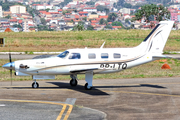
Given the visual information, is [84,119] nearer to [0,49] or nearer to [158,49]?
[158,49]

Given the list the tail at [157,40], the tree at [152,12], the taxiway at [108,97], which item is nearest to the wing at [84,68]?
the taxiway at [108,97]

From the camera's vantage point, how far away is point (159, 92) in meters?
21.2

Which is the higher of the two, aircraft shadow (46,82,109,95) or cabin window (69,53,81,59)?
cabin window (69,53,81,59)

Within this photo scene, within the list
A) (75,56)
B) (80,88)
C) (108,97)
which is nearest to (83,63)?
(75,56)

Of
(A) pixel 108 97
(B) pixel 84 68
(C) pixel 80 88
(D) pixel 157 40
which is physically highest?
(D) pixel 157 40

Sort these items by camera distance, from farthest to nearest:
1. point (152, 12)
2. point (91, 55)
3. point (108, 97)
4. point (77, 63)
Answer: point (152, 12), point (91, 55), point (77, 63), point (108, 97)

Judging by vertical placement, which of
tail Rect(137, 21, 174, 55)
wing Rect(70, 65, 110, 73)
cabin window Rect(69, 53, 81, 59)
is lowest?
wing Rect(70, 65, 110, 73)

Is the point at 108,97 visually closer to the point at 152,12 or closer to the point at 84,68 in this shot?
the point at 84,68

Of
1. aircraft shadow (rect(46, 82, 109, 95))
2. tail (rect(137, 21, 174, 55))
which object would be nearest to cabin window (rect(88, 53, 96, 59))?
aircraft shadow (rect(46, 82, 109, 95))

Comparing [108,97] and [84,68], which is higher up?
[84,68]

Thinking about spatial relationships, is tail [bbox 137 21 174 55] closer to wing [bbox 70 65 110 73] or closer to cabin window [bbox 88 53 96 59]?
cabin window [bbox 88 53 96 59]

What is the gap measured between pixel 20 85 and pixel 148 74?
448 inches

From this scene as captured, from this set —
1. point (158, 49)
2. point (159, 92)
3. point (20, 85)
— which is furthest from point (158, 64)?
point (20, 85)

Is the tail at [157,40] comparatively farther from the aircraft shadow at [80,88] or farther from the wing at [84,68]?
the aircraft shadow at [80,88]
